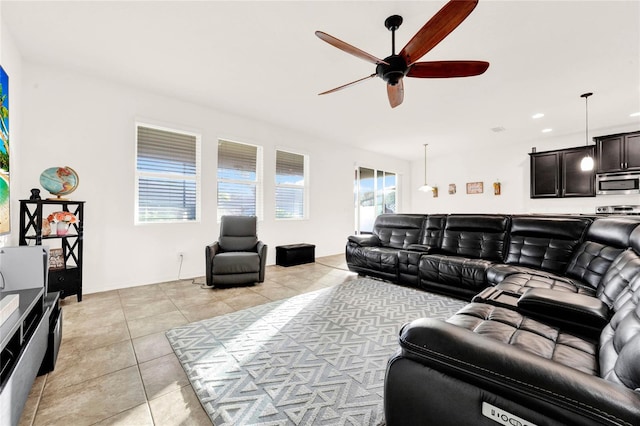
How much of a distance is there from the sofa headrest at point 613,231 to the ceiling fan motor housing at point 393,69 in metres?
2.14

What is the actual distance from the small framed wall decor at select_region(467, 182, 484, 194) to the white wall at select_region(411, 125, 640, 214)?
0.30 feet

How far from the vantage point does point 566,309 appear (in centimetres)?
145

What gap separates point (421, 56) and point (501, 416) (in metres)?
2.29

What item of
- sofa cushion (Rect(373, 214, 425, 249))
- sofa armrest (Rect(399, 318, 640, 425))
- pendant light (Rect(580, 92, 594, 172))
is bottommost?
sofa armrest (Rect(399, 318, 640, 425))

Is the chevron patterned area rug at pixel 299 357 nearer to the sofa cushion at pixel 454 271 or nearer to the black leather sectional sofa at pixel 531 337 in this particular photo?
the sofa cushion at pixel 454 271

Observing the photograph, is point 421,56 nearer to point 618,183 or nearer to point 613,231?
point 613,231

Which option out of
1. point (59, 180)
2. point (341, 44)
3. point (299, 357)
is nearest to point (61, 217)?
point (59, 180)

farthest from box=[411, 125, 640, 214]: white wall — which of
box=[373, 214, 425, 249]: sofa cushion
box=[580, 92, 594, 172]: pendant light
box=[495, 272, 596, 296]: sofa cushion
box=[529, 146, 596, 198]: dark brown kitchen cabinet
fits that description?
box=[495, 272, 596, 296]: sofa cushion

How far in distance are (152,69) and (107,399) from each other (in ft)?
11.1

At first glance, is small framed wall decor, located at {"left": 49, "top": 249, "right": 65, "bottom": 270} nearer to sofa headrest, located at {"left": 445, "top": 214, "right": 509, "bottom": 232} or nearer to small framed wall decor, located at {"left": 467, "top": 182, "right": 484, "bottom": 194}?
sofa headrest, located at {"left": 445, "top": 214, "right": 509, "bottom": 232}

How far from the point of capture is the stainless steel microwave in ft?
15.8

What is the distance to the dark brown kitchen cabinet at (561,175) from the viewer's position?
17.8 ft

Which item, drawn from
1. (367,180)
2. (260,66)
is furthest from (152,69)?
(367,180)

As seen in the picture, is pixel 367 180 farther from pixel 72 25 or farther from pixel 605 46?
pixel 72 25
